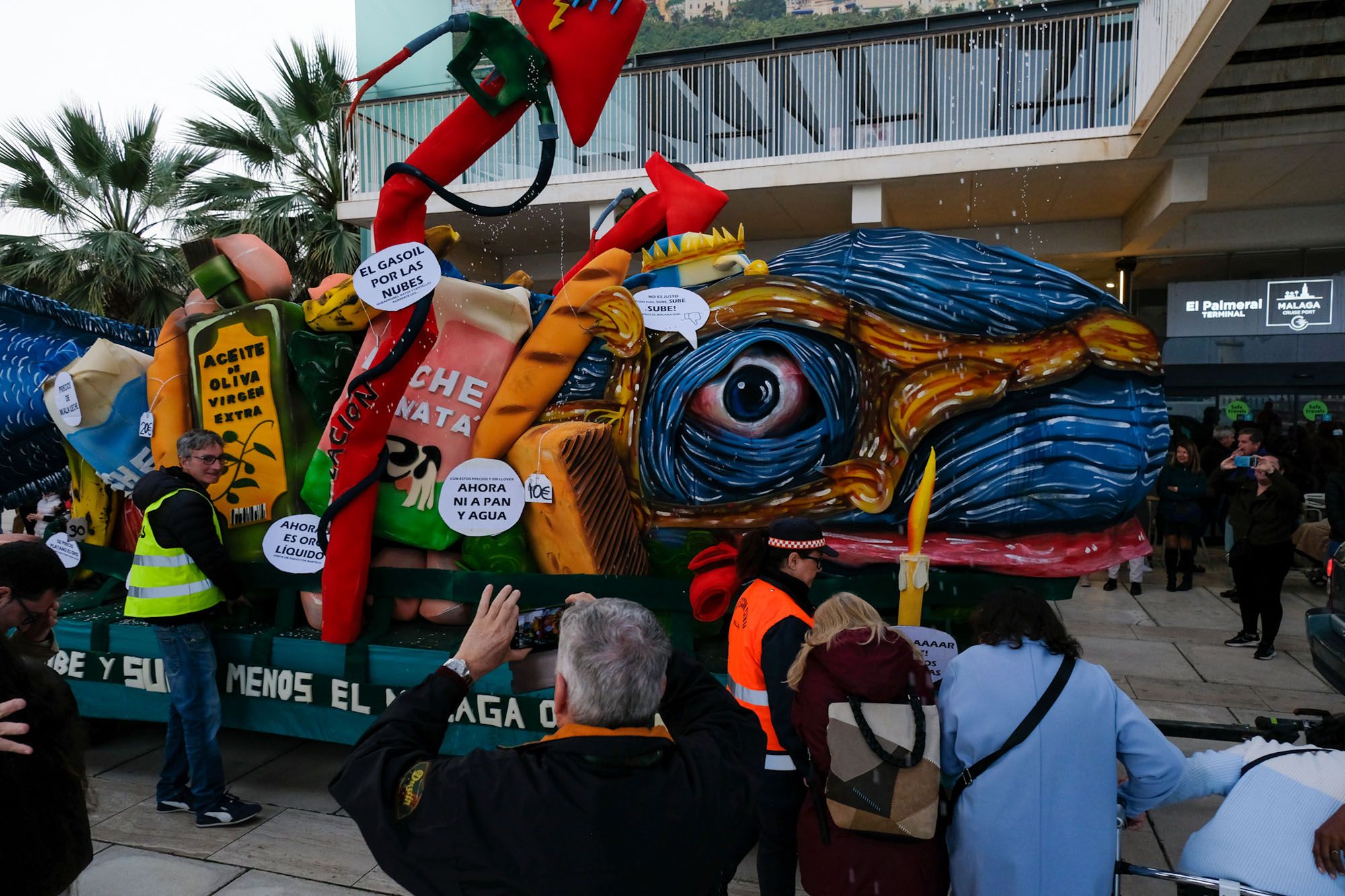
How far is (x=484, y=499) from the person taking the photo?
3.58 metres

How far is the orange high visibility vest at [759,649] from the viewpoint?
2537 millimetres

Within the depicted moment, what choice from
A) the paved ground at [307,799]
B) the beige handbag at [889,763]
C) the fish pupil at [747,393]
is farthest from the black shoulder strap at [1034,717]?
the fish pupil at [747,393]

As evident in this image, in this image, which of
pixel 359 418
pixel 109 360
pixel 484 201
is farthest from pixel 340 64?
pixel 359 418

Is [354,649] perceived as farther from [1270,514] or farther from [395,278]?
[1270,514]

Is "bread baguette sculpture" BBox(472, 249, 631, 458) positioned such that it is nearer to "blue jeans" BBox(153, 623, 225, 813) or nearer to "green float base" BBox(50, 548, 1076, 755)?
"green float base" BBox(50, 548, 1076, 755)

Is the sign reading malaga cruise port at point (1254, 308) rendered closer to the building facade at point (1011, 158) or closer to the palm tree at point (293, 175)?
the building facade at point (1011, 158)

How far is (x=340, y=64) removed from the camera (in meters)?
11.6

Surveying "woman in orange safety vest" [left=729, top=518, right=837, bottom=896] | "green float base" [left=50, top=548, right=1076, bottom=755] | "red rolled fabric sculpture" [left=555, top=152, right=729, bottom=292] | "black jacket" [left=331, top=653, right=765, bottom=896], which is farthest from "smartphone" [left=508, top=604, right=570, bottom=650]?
"red rolled fabric sculpture" [left=555, top=152, right=729, bottom=292]

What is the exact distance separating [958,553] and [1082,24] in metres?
7.14

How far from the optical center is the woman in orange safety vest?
2.46 m

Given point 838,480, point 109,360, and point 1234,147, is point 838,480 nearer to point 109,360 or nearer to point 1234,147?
point 109,360

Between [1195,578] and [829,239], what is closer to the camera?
[829,239]

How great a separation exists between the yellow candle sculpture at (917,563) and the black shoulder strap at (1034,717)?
107 centimetres

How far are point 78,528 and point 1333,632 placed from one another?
21.3ft
